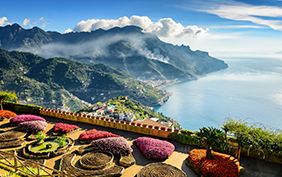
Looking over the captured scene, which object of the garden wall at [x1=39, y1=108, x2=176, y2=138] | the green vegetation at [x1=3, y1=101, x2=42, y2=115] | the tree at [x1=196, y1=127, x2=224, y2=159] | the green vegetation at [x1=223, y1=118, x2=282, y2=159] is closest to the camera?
the green vegetation at [x1=223, y1=118, x2=282, y2=159]

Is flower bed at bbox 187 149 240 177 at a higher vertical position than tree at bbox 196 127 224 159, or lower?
lower

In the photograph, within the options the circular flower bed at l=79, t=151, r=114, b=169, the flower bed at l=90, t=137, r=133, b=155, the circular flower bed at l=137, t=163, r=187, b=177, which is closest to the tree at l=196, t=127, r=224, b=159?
the circular flower bed at l=137, t=163, r=187, b=177

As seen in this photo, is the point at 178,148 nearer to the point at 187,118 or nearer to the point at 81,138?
the point at 81,138

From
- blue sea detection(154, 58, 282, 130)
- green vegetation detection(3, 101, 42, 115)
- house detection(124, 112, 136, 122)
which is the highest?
green vegetation detection(3, 101, 42, 115)

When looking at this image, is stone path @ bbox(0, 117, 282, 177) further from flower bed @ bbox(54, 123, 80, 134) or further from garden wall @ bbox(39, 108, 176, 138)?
flower bed @ bbox(54, 123, 80, 134)

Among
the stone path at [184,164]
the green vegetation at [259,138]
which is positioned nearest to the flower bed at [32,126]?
the stone path at [184,164]

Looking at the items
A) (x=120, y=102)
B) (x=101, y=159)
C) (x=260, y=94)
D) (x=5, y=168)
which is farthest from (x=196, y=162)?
(x=260, y=94)

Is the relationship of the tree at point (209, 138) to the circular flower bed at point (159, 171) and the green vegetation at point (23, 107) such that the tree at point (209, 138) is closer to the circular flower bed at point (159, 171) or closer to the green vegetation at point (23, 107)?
the circular flower bed at point (159, 171)

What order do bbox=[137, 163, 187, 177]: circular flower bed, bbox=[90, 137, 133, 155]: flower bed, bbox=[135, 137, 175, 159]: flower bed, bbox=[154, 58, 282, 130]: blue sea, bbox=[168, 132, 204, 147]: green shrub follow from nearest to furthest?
bbox=[137, 163, 187, 177]: circular flower bed
bbox=[135, 137, 175, 159]: flower bed
bbox=[90, 137, 133, 155]: flower bed
bbox=[168, 132, 204, 147]: green shrub
bbox=[154, 58, 282, 130]: blue sea
